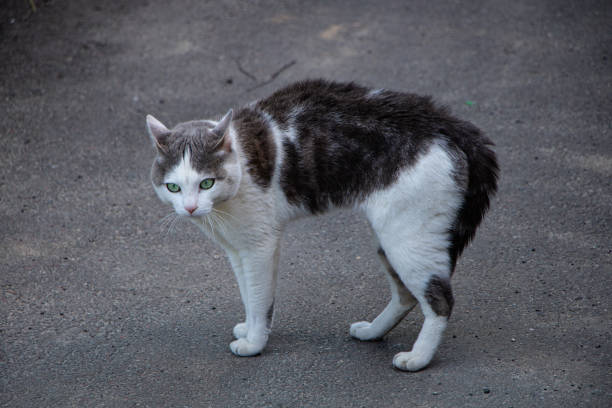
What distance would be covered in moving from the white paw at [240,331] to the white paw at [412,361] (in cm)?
85

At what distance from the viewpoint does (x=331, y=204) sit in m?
3.30

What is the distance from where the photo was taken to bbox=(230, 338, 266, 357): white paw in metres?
3.40

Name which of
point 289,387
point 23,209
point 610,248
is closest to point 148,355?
point 289,387

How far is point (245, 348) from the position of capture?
11.1 ft

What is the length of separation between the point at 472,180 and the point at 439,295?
571 mm

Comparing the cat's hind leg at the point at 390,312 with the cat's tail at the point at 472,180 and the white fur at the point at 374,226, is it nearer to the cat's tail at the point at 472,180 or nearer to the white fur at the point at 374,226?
the white fur at the point at 374,226

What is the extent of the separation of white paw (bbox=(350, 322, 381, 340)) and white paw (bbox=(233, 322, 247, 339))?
0.59 m

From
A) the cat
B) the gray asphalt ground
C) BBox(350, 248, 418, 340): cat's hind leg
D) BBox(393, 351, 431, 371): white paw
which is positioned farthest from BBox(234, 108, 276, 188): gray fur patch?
BBox(393, 351, 431, 371): white paw

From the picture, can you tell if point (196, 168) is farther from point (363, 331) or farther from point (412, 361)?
point (412, 361)

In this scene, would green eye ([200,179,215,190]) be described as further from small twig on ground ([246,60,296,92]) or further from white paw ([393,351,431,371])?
small twig on ground ([246,60,296,92])

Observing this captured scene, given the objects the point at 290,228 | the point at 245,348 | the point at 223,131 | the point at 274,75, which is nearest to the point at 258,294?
the point at 245,348

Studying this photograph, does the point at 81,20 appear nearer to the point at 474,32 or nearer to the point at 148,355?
the point at 474,32

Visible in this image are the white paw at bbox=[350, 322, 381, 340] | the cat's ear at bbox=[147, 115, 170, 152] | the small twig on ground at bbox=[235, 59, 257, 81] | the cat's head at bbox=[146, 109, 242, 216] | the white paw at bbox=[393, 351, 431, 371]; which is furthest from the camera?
the small twig on ground at bbox=[235, 59, 257, 81]

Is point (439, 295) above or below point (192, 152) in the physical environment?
below
